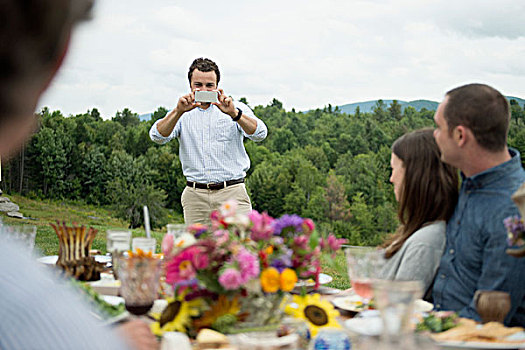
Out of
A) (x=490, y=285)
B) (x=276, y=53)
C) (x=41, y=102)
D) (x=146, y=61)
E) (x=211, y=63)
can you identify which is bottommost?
(x=490, y=285)

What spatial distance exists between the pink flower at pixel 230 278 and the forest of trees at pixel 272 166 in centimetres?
2311

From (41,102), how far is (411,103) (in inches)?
1907

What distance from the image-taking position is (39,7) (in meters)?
0.48

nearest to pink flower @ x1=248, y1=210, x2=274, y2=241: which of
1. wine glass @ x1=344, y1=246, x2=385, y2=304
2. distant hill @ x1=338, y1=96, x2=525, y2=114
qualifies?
wine glass @ x1=344, y1=246, x2=385, y2=304

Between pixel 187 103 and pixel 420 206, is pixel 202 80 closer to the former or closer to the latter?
pixel 187 103

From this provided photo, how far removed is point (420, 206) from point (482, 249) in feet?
1.08

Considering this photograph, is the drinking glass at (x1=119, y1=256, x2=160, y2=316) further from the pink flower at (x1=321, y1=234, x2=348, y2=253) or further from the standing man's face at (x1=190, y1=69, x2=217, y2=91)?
the standing man's face at (x1=190, y1=69, x2=217, y2=91)

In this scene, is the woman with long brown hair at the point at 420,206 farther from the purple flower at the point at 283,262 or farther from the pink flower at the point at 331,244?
the purple flower at the point at 283,262

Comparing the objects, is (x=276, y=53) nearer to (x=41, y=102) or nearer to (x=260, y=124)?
(x=260, y=124)

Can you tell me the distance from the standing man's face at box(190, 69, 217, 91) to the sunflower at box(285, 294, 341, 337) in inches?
113

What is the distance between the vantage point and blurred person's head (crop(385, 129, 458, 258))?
2045 millimetres

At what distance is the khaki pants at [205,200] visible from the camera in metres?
4.24

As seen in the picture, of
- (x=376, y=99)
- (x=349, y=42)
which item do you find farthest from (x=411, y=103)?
(x=349, y=42)

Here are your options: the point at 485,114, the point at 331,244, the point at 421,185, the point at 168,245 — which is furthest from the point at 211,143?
the point at 331,244
